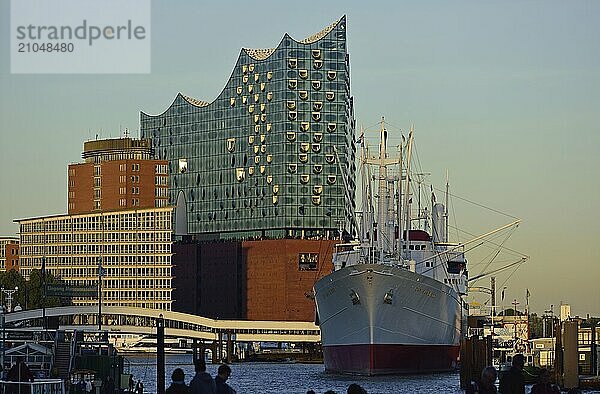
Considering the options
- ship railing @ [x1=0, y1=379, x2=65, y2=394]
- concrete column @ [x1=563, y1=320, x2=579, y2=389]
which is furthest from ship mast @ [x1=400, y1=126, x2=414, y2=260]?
ship railing @ [x1=0, y1=379, x2=65, y2=394]

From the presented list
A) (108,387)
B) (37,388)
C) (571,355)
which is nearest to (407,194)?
(571,355)

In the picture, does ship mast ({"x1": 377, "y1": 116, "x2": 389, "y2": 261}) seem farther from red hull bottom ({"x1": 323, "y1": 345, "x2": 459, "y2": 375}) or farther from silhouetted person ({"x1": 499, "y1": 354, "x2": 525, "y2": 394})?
silhouetted person ({"x1": 499, "y1": 354, "x2": 525, "y2": 394})

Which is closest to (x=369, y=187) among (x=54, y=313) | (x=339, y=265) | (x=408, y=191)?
(x=408, y=191)

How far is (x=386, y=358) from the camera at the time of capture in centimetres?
10569

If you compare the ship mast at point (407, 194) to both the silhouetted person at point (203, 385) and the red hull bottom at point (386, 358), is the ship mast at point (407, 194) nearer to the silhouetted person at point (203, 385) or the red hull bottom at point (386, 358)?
the red hull bottom at point (386, 358)

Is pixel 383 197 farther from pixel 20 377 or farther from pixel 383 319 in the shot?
pixel 20 377

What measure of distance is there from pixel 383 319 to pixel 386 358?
9.54 ft

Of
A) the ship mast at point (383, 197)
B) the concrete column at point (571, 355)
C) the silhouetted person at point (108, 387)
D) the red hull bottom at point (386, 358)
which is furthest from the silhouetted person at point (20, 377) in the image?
the ship mast at point (383, 197)

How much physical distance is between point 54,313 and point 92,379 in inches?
5144

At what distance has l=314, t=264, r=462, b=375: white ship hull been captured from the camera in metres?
106

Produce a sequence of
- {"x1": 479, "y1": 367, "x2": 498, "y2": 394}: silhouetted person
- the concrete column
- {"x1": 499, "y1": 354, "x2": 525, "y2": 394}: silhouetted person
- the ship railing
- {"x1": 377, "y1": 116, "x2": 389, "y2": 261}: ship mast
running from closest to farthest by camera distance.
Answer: {"x1": 479, "y1": 367, "x2": 498, "y2": 394}: silhouetted person
{"x1": 499, "y1": 354, "x2": 525, "y2": 394}: silhouetted person
the ship railing
the concrete column
{"x1": 377, "y1": 116, "x2": 389, "y2": 261}: ship mast

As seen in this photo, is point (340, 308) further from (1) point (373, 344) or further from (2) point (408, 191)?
(2) point (408, 191)

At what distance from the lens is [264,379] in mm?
135625

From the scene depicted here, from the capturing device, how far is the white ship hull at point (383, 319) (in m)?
106
